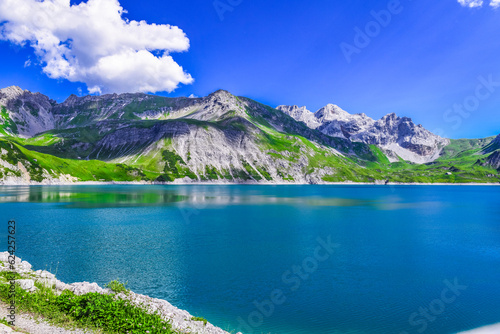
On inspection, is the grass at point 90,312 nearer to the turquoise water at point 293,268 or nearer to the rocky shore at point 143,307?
the rocky shore at point 143,307

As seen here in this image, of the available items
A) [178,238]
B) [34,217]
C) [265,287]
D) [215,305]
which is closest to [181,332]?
[215,305]

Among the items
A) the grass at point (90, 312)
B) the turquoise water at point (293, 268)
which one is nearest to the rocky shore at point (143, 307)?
the grass at point (90, 312)

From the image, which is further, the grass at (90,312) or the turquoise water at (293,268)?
the turquoise water at (293,268)

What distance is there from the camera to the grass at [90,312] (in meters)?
15.3

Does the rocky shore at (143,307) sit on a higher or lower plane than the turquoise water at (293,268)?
higher

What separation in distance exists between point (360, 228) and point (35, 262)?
60.8 m

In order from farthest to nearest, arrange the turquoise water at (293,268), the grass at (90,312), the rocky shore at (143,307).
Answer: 1. the turquoise water at (293,268)
2. the rocky shore at (143,307)
3. the grass at (90,312)

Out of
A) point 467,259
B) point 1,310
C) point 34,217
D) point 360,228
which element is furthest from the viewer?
point 34,217

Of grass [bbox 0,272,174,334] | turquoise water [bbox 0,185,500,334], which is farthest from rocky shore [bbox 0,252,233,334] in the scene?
turquoise water [bbox 0,185,500,334]

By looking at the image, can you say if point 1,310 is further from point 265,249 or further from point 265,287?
point 265,249

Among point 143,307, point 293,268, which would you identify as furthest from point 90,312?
point 293,268

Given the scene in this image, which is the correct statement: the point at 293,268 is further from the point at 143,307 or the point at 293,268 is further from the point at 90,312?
the point at 90,312

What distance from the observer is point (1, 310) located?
15.2 metres

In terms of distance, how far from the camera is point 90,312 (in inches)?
632
